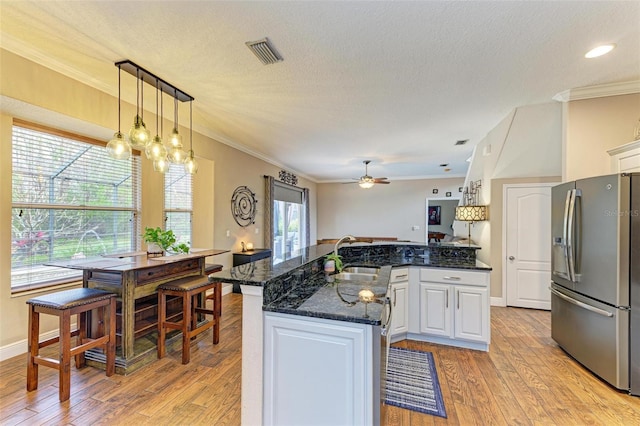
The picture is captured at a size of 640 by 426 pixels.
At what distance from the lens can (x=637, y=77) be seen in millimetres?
2658

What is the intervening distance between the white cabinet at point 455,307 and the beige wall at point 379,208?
19.7 feet

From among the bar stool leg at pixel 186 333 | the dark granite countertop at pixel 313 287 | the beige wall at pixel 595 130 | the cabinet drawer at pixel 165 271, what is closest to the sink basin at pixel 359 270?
the dark granite countertop at pixel 313 287

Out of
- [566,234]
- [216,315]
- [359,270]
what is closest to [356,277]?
[359,270]

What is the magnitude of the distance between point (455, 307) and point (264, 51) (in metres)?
3.04

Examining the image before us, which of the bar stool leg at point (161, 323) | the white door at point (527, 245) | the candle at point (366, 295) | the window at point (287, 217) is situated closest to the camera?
the candle at point (366, 295)

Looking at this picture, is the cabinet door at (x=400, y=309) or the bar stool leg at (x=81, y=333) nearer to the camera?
the bar stool leg at (x=81, y=333)

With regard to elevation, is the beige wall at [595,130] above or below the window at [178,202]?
above

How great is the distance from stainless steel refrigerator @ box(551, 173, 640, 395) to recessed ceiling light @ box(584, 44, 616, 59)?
1.00 m

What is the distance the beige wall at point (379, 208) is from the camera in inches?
345

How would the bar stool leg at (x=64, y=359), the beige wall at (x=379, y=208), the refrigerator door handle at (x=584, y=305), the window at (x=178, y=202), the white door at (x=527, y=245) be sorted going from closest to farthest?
1. the bar stool leg at (x=64, y=359)
2. the refrigerator door handle at (x=584, y=305)
3. the white door at (x=527, y=245)
4. the window at (x=178, y=202)
5. the beige wall at (x=379, y=208)

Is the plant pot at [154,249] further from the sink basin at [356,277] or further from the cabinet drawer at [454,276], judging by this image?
the cabinet drawer at [454,276]

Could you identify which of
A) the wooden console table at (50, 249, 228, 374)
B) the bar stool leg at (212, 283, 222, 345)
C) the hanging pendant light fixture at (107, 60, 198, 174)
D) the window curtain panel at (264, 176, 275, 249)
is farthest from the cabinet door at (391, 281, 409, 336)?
the window curtain panel at (264, 176, 275, 249)

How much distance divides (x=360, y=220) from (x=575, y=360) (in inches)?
271

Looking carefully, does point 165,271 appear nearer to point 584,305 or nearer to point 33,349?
point 33,349
